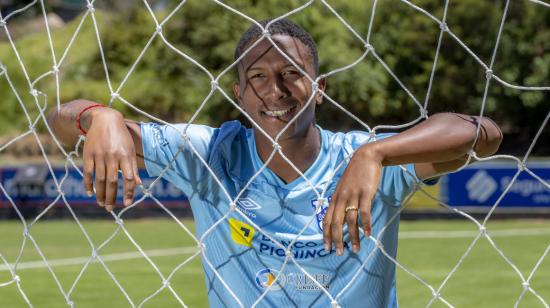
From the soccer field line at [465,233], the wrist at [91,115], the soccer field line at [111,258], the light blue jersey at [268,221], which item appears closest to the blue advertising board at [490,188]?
the soccer field line at [465,233]

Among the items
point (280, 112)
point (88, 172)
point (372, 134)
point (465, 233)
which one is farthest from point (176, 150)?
point (465, 233)

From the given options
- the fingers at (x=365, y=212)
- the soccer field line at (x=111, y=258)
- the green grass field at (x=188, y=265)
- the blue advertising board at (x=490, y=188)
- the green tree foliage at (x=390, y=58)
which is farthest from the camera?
the green tree foliage at (x=390, y=58)

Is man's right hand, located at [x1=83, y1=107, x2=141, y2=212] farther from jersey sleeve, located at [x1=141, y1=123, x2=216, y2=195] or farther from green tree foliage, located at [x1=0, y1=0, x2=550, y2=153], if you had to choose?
green tree foliage, located at [x1=0, y1=0, x2=550, y2=153]

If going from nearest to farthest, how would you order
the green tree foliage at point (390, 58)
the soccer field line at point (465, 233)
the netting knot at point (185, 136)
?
the netting knot at point (185, 136), the soccer field line at point (465, 233), the green tree foliage at point (390, 58)

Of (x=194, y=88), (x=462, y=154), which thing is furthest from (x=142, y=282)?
(x=194, y=88)

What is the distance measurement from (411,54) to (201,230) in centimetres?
1619

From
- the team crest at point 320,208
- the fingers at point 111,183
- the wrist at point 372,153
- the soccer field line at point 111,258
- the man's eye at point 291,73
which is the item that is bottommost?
the soccer field line at point 111,258

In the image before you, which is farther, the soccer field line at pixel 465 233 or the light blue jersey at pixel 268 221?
the soccer field line at pixel 465 233


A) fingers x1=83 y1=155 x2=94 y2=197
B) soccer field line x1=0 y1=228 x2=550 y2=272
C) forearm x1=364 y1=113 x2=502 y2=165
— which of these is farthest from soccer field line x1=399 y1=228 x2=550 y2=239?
fingers x1=83 y1=155 x2=94 y2=197

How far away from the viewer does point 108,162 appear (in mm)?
2279

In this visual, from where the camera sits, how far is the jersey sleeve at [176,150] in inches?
107

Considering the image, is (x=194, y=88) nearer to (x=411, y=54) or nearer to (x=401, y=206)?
(x=411, y=54)

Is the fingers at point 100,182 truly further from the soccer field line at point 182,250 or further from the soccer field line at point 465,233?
the soccer field line at point 465,233

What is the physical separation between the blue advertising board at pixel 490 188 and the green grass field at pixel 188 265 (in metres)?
0.37
